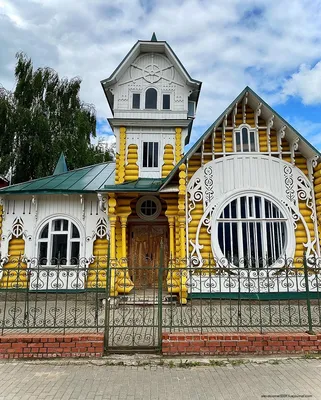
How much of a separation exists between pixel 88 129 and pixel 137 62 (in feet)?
40.7

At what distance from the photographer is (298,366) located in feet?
18.5

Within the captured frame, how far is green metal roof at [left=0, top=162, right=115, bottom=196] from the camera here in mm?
12047

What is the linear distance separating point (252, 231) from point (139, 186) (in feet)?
14.0

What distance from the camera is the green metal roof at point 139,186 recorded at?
11.1 metres

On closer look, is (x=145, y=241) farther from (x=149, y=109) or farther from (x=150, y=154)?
(x=149, y=109)

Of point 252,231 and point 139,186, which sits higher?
point 139,186

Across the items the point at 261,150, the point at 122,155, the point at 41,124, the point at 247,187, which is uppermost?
the point at 41,124

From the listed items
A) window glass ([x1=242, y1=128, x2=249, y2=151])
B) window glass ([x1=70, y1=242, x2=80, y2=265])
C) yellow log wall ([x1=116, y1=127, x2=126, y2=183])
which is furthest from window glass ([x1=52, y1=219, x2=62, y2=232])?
window glass ([x1=242, y1=128, x2=249, y2=151])

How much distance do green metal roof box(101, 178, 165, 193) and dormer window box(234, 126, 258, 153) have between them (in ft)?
9.91

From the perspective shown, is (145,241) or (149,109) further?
(149,109)

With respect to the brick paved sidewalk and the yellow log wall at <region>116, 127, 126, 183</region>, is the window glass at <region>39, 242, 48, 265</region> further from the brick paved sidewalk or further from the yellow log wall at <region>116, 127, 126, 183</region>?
the brick paved sidewalk

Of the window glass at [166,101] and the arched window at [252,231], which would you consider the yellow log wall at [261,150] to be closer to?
the arched window at [252,231]

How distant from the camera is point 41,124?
910 inches

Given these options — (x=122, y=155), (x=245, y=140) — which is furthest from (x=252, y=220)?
(x=122, y=155)
